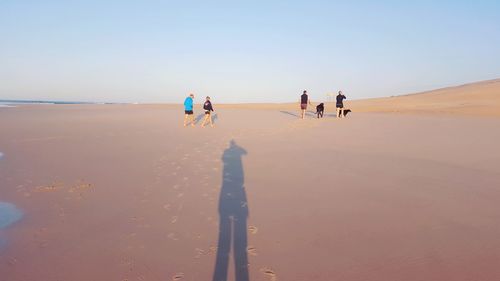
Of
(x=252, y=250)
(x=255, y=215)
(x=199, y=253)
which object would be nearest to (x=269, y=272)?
(x=252, y=250)

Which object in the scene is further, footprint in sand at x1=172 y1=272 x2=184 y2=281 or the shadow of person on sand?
Result: the shadow of person on sand

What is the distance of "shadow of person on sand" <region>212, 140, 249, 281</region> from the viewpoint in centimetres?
359

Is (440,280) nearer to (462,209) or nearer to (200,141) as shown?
(462,209)

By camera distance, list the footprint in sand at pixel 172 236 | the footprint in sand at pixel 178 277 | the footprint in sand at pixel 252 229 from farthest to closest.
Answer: the footprint in sand at pixel 252 229
the footprint in sand at pixel 172 236
the footprint in sand at pixel 178 277

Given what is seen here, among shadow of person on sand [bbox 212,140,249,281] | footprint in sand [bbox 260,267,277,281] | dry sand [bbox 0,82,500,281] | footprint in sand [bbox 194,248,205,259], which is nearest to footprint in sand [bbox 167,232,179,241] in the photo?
dry sand [bbox 0,82,500,281]

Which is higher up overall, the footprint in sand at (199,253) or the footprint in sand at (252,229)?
the footprint in sand at (252,229)

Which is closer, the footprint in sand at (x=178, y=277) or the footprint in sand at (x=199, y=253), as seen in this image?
the footprint in sand at (x=178, y=277)

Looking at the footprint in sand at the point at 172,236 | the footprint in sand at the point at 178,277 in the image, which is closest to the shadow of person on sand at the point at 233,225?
the footprint in sand at the point at 178,277

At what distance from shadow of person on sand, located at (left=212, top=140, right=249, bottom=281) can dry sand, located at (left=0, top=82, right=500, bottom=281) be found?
0.08ft

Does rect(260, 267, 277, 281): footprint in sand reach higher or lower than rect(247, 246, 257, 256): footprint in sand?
lower

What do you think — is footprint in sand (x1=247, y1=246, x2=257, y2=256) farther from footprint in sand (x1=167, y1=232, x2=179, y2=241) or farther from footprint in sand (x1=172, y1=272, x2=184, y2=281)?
footprint in sand (x1=167, y1=232, x2=179, y2=241)

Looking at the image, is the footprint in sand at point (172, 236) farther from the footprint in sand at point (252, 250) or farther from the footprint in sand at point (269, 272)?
the footprint in sand at point (269, 272)

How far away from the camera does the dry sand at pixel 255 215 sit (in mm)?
3611

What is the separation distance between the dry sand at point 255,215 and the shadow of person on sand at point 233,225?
0.08 feet
